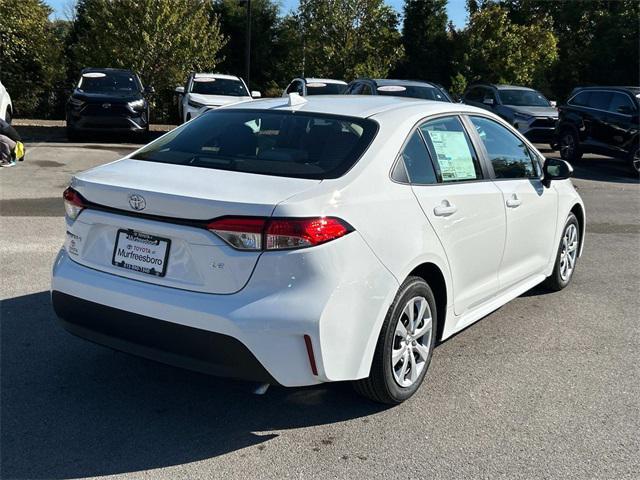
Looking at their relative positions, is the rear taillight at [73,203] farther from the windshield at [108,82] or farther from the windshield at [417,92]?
the windshield at [108,82]

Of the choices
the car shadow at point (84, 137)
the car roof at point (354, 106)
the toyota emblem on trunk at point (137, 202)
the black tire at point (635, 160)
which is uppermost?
the car roof at point (354, 106)

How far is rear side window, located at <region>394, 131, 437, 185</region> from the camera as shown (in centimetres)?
393

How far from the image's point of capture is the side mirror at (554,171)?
5.38 m

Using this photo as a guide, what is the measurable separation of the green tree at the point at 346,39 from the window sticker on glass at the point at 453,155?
23343 millimetres

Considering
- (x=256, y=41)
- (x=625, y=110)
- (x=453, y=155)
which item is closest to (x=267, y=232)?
(x=453, y=155)

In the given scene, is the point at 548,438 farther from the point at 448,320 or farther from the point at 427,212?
the point at 427,212

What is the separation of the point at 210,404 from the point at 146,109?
1446 centimetres

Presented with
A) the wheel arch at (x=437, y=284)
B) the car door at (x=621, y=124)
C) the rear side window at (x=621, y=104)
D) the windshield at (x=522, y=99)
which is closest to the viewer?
the wheel arch at (x=437, y=284)

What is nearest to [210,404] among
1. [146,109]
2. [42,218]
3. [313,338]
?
[313,338]

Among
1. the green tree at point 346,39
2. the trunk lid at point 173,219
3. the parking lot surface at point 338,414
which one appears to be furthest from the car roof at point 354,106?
the green tree at point 346,39

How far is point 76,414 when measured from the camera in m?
3.64

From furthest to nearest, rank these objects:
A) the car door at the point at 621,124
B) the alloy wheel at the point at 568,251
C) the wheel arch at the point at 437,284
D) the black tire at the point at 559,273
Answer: the car door at the point at 621,124 → the alloy wheel at the point at 568,251 → the black tire at the point at 559,273 → the wheel arch at the point at 437,284

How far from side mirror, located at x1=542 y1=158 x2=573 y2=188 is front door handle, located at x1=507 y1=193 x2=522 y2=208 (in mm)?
626

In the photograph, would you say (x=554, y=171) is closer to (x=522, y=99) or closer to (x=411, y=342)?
(x=411, y=342)
